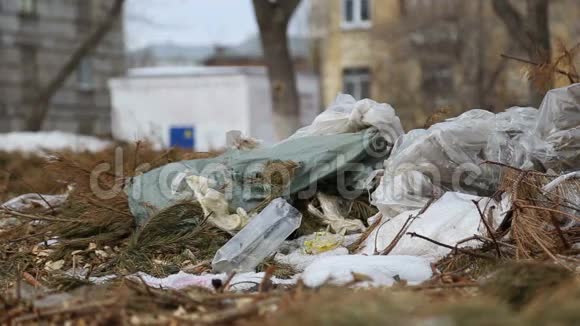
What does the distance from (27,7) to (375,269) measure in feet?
89.0

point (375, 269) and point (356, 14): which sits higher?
point (356, 14)

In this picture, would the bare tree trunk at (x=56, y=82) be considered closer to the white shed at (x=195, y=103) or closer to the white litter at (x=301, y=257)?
the white shed at (x=195, y=103)

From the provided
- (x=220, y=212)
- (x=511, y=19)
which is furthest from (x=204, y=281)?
(x=511, y=19)

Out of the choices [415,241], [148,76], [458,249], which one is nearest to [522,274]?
[458,249]

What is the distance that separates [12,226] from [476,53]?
17023mm

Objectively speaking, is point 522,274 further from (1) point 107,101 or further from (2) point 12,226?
(1) point 107,101

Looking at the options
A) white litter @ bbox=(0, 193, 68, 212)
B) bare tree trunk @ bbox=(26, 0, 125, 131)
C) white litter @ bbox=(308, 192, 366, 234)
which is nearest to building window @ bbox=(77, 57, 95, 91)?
bare tree trunk @ bbox=(26, 0, 125, 131)

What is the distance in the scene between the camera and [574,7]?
22.9 metres

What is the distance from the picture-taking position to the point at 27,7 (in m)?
28.9

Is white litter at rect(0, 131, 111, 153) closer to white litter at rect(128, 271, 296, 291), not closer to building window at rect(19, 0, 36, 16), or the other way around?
white litter at rect(128, 271, 296, 291)

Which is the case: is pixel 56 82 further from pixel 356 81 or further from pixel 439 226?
pixel 439 226

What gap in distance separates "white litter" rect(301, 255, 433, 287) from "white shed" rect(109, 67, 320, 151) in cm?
1420

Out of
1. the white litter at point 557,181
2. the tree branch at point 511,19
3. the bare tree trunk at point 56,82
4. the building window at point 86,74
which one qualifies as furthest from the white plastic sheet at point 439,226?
the building window at point 86,74

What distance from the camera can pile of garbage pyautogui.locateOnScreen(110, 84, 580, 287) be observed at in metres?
4.78
